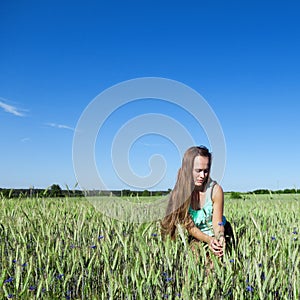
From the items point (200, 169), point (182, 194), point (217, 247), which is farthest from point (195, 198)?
point (217, 247)

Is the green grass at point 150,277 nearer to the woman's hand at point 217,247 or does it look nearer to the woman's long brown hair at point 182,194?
the woman's hand at point 217,247

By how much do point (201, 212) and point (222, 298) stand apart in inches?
69.5

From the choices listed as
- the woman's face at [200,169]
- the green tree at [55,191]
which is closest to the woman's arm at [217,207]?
the woman's face at [200,169]

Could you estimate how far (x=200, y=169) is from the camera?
333 centimetres

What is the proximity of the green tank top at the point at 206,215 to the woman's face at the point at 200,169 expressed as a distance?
0.11 meters

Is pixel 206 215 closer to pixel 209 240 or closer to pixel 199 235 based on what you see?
pixel 199 235

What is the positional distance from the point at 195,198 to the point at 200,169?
329mm

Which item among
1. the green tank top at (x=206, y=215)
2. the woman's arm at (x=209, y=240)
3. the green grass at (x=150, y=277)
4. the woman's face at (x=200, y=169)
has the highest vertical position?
the woman's face at (x=200, y=169)

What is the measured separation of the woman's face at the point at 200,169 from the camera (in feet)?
10.8

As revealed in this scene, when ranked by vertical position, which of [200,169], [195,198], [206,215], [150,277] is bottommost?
[150,277]

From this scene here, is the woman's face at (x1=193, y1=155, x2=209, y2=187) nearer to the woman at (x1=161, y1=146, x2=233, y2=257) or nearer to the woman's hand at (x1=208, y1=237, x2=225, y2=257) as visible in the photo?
the woman at (x1=161, y1=146, x2=233, y2=257)

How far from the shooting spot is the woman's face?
3303 mm

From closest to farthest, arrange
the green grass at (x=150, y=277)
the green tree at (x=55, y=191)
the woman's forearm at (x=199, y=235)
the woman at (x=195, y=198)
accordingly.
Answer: the green grass at (x=150, y=277), the woman's forearm at (x=199, y=235), the woman at (x=195, y=198), the green tree at (x=55, y=191)

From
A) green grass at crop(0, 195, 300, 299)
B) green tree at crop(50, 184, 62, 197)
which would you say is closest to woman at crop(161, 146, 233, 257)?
green grass at crop(0, 195, 300, 299)
